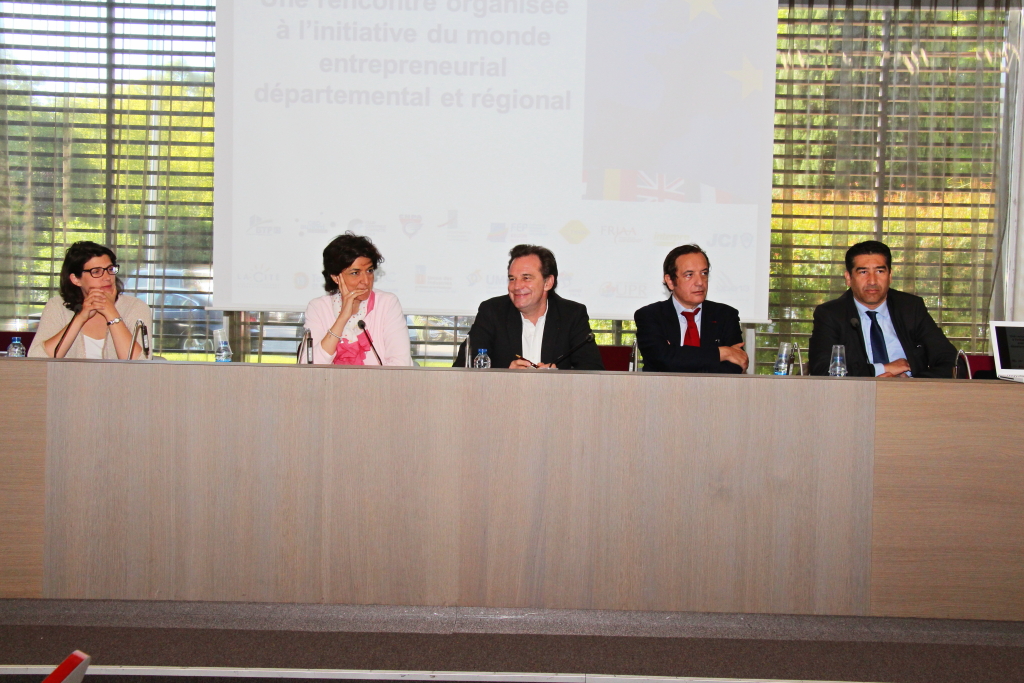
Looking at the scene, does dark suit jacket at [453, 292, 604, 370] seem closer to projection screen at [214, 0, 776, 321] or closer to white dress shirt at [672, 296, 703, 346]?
white dress shirt at [672, 296, 703, 346]

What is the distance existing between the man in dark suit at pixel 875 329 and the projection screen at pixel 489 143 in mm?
897

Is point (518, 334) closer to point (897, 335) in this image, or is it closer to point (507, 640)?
point (507, 640)

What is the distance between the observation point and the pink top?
10.0 feet

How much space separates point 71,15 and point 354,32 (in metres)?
1.80

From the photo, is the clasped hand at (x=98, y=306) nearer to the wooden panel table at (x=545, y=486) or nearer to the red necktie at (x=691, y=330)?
the wooden panel table at (x=545, y=486)

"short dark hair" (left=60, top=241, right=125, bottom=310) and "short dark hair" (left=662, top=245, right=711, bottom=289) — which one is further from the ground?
"short dark hair" (left=662, top=245, right=711, bottom=289)

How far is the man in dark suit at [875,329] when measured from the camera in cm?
299

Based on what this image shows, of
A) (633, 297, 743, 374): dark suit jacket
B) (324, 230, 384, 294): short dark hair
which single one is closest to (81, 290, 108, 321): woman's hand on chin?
(324, 230, 384, 294): short dark hair

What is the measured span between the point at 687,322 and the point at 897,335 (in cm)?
77

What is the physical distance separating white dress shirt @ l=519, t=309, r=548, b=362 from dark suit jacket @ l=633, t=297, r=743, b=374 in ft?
1.20

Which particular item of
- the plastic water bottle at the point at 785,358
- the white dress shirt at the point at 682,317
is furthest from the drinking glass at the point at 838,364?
the white dress shirt at the point at 682,317

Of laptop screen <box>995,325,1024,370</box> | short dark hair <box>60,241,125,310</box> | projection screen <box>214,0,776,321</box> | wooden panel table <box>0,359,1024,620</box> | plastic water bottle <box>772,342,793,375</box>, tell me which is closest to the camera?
wooden panel table <box>0,359,1024,620</box>

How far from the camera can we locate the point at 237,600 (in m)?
2.02

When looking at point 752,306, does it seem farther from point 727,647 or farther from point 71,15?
point 71,15
